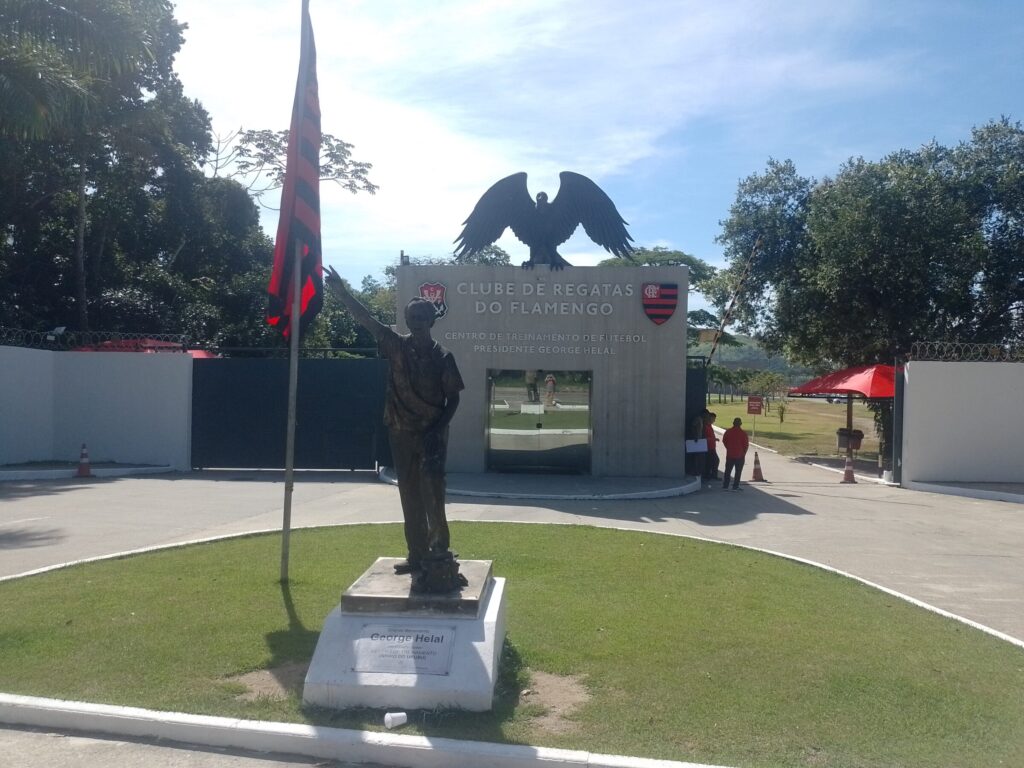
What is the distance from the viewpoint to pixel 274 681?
5.87 m

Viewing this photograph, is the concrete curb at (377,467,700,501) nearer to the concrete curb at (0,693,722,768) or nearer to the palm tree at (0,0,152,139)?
the palm tree at (0,0,152,139)

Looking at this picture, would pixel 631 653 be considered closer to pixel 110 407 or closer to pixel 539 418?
pixel 539 418

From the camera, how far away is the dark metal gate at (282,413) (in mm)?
19234

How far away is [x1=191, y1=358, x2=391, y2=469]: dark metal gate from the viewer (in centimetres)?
1923

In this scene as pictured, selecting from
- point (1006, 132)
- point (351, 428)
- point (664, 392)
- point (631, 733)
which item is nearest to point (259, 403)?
point (351, 428)

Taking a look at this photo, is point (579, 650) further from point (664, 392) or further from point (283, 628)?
point (664, 392)

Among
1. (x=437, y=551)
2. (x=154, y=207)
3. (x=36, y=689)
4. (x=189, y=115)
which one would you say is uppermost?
(x=189, y=115)

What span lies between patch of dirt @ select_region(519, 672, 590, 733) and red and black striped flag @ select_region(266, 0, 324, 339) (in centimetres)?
386

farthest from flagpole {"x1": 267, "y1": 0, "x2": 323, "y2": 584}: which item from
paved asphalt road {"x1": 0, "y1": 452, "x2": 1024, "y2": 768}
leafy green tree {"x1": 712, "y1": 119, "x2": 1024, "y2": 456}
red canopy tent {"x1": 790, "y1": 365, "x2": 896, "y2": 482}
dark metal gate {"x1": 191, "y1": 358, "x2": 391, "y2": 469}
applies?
leafy green tree {"x1": 712, "y1": 119, "x2": 1024, "y2": 456}

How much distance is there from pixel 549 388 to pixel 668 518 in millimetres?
5055

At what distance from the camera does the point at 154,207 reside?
29062 mm

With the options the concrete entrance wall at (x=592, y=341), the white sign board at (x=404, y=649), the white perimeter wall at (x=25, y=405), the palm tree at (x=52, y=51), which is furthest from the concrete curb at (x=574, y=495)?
the white sign board at (x=404, y=649)

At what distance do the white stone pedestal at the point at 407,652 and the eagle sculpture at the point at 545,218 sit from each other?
40.8 ft

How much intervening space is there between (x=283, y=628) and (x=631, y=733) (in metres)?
2.98
